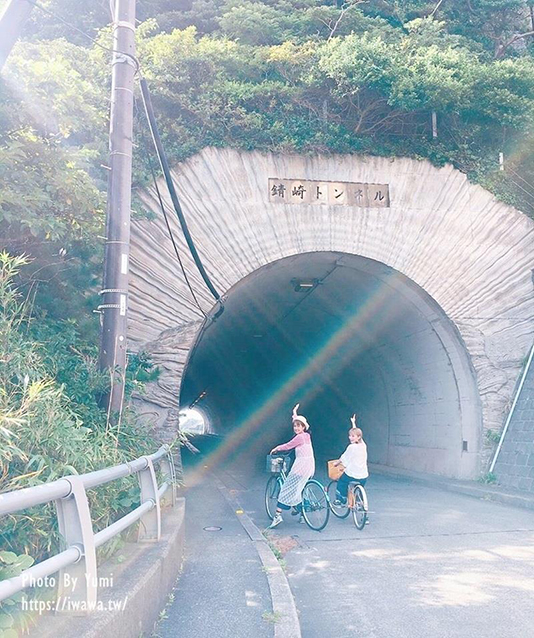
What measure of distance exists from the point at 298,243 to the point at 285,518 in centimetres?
464

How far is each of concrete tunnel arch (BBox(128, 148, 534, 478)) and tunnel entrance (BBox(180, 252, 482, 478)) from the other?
6cm

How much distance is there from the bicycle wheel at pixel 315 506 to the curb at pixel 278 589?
710mm

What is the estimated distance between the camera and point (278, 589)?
4730mm

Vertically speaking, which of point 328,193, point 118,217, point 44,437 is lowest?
point 44,437

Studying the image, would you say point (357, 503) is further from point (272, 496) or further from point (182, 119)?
point (182, 119)

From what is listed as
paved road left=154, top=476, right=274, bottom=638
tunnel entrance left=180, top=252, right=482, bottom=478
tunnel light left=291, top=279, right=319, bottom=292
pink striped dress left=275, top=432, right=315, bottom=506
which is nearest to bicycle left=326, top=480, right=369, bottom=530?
pink striped dress left=275, top=432, right=315, bottom=506

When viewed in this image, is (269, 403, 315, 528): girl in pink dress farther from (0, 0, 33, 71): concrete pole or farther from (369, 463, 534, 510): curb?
(0, 0, 33, 71): concrete pole

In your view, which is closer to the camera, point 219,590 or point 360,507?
point 219,590

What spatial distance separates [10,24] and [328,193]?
6190mm

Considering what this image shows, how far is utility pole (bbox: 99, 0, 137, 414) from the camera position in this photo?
5953 mm

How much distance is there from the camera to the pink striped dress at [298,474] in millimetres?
7580

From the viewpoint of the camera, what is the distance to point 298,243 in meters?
10.8

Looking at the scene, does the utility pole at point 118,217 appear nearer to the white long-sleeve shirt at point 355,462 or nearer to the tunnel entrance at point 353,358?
the white long-sleeve shirt at point 355,462

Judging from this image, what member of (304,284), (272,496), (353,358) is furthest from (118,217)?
(353,358)
